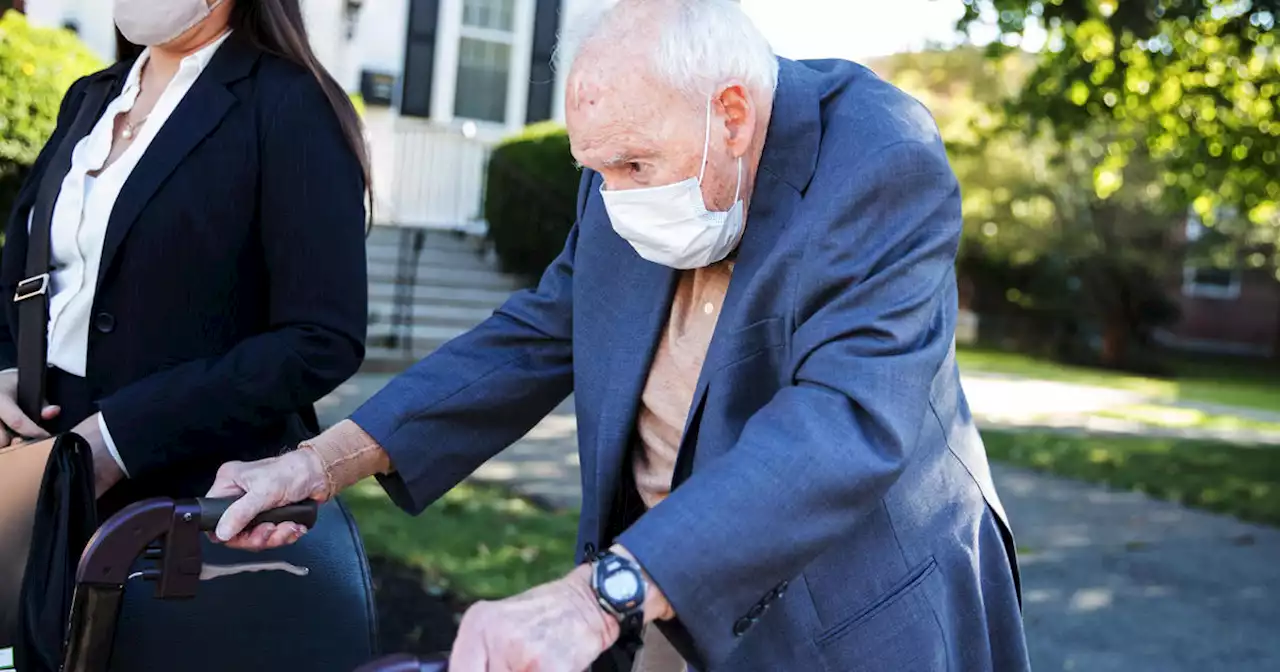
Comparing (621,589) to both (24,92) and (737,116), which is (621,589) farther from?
(24,92)

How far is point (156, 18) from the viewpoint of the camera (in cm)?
238

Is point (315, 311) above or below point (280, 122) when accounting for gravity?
below

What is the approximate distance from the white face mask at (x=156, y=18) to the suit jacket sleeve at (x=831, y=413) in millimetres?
1277

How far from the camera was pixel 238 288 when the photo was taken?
240 centimetres

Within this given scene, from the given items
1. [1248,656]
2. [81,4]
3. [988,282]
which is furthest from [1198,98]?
[988,282]

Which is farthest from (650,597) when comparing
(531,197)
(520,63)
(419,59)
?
(520,63)

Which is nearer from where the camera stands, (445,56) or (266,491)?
(266,491)

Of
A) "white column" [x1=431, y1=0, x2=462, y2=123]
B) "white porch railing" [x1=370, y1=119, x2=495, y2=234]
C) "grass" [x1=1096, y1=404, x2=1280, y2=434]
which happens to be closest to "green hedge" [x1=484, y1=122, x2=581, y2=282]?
"white porch railing" [x1=370, y1=119, x2=495, y2=234]

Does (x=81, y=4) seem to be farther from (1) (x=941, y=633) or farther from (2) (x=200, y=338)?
(1) (x=941, y=633)

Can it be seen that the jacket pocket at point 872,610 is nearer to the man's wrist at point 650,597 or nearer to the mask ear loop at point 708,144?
the man's wrist at point 650,597

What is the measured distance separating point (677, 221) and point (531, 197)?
10.4 m

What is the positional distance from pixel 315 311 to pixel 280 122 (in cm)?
36

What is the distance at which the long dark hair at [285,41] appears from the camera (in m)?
2.49

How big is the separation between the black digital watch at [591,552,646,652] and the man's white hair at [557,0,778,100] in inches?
24.8
